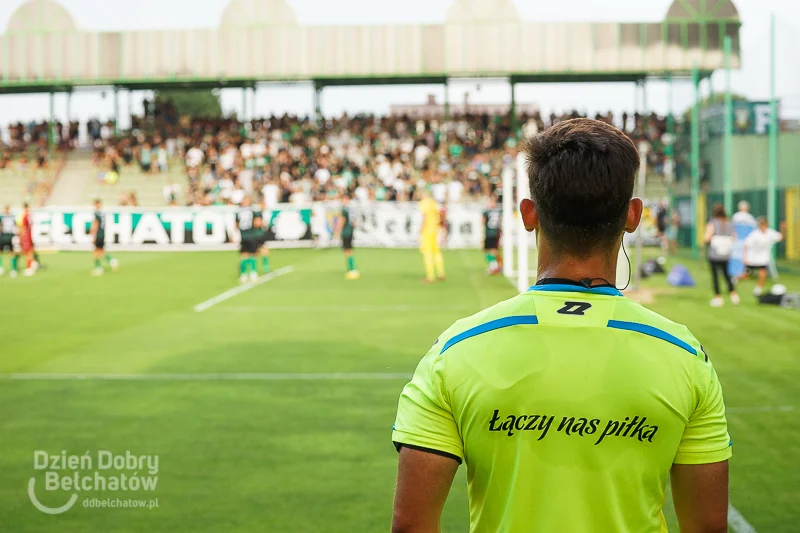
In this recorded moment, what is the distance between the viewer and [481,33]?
46.6m

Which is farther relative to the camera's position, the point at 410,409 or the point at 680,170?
the point at 680,170

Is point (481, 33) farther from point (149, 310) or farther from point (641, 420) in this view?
point (641, 420)

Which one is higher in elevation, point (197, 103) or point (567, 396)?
point (197, 103)

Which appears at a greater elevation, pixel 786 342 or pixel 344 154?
pixel 344 154

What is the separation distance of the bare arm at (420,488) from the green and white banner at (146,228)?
33.9 meters

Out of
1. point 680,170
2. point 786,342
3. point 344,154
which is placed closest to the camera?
point 786,342

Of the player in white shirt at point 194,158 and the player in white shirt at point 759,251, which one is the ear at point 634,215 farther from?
the player in white shirt at point 194,158

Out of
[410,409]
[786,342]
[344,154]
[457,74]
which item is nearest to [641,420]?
[410,409]

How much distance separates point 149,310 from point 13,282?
8.02 m

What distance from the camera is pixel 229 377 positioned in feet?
35.1

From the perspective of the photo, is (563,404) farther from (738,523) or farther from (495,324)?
(738,523)

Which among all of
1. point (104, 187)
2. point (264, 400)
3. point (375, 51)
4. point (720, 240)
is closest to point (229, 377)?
point (264, 400)

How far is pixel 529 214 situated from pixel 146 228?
35.1m

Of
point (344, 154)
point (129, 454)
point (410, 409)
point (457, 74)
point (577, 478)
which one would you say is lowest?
point (129, 454)
